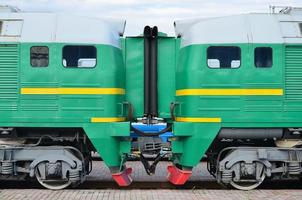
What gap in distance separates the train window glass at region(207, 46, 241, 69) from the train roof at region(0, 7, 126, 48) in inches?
87.0

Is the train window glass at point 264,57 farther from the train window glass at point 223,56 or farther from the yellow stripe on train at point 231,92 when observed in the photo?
the yellow stripe on train at point 231,92

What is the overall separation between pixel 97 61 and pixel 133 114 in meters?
1.65

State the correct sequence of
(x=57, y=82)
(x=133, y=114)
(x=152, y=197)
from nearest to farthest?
(x=152, y=197), (x=57, y=82), (x=133, y=114)

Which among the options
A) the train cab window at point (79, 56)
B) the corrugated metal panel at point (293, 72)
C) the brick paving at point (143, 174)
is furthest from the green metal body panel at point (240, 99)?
the brick paving at point (143, 174)

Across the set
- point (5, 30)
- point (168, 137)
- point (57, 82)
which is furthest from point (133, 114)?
point (5, 30)

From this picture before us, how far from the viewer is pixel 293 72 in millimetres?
12305

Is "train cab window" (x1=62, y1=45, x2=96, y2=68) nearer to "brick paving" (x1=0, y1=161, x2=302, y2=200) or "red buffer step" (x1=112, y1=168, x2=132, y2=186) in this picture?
"red buffer step" (x1=112, y1=168, x2=132, y2=186)

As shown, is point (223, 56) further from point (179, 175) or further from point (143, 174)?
point (143, 174)

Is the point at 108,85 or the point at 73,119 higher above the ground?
the point at 108,85

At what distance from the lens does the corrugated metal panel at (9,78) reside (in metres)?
12.1

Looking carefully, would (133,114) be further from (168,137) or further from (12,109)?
(12,109)

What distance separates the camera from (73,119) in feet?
39.7

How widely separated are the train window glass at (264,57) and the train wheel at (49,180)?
16.5 ft

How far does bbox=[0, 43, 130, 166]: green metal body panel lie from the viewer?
12023 millimetres
